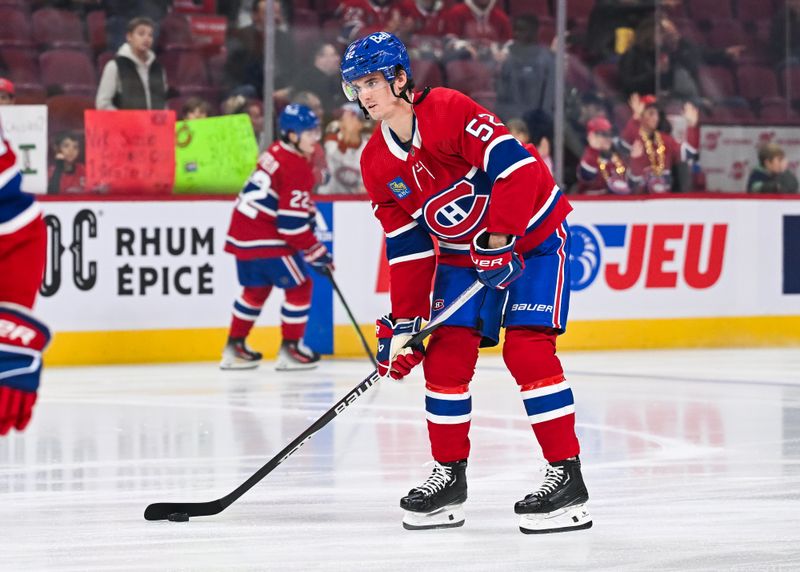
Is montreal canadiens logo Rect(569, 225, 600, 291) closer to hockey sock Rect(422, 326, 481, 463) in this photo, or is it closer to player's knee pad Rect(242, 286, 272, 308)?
player's knee pad Rect(242, 286, 272, 308)

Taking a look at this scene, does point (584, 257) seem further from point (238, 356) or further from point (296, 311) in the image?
point (238, 356)

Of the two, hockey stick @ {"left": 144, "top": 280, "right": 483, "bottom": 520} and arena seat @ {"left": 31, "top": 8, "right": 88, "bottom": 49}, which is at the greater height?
arena seat @ {"left": 31, "top": 8, "right": 88, "bottom": 49}

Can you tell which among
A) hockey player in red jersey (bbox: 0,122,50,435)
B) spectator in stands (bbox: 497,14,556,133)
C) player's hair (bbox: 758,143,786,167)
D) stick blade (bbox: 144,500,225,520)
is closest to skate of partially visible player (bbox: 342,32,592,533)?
stick blade (bbox: 144,500,225,520)

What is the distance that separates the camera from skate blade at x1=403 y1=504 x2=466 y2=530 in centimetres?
363

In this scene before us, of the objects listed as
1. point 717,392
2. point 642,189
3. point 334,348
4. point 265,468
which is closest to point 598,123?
point 642,189

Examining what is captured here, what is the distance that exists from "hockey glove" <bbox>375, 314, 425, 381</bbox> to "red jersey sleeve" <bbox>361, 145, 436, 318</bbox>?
1.2 inches

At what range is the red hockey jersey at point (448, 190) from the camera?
348cm

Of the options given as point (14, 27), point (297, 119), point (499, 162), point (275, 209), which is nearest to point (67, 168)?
point (14, 27)

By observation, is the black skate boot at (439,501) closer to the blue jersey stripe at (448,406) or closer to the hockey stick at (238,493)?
the blue jersey stripe at (448,406)

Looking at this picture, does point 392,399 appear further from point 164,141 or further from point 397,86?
point 397,86

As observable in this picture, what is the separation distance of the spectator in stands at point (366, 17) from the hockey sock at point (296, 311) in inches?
59.5

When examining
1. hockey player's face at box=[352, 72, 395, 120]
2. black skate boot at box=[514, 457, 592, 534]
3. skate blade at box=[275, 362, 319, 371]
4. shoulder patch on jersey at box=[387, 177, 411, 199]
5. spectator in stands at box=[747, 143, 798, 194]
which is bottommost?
skate blade at box=[275, 362, 319, 371]

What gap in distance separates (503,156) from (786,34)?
605 centimetres

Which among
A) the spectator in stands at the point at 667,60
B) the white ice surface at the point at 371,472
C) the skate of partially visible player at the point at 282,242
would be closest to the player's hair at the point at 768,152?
the spectator in stands at the point at 667,60
